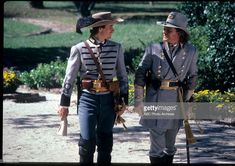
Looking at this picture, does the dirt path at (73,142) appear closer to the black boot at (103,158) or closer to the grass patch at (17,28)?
the black boot at (103,158)

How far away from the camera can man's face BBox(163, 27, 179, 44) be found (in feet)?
22.4

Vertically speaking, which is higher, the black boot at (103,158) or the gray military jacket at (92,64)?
the gray military jacket at (92,64)

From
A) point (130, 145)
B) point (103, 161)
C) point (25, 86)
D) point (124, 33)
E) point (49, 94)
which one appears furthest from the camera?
point (124, 33)

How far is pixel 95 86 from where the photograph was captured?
6.70 m

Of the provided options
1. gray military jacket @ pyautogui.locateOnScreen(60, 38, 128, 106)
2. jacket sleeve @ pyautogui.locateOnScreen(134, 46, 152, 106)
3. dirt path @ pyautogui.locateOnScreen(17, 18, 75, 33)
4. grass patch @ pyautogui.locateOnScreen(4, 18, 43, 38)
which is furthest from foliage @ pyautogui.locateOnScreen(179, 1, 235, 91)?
dirt path @ pyautogui.locateOnScreen(17, 18, 75, 33)

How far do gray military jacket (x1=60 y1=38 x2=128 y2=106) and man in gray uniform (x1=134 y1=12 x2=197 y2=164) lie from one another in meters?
0.23

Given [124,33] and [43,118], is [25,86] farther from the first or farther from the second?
[124,33]

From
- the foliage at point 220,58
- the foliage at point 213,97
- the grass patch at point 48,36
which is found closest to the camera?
the foliage at point 213,97

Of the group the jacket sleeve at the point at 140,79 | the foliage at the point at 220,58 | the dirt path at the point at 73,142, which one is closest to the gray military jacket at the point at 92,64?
the jacket sleeve at the point at 140,79

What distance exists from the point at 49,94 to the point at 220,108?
5.45m

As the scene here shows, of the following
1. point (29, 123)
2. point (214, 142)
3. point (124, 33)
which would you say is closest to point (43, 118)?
point (29, 123)

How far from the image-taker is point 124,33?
3133 centimetres

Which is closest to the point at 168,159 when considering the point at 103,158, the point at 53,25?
the point at 103,158

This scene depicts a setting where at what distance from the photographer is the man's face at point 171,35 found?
683 cm
